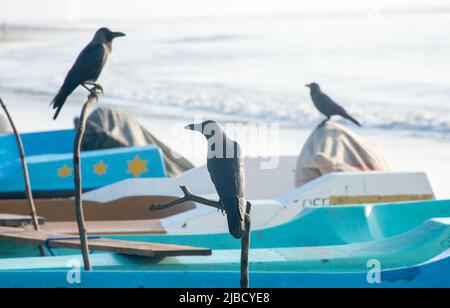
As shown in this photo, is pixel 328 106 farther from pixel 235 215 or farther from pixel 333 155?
pixel 235 215

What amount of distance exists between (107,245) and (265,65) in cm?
2244

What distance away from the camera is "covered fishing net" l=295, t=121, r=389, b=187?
28.5 ft

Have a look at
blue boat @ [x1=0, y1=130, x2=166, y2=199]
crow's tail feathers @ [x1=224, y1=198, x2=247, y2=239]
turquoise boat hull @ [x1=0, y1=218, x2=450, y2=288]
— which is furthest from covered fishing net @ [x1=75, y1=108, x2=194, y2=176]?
crow's tail feathers @ [x1=224, y1=198, x2=247, y2=239]

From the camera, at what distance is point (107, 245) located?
6.18 m

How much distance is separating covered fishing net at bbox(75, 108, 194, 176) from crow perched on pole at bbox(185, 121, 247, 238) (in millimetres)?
6303

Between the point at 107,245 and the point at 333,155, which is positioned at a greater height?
the point at 333,155

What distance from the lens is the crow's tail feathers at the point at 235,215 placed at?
408 centimetres

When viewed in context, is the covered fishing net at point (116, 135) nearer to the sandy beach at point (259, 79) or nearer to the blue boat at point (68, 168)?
the blue boat at point (68, 168)

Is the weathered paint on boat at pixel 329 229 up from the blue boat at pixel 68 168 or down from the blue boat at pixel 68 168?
down

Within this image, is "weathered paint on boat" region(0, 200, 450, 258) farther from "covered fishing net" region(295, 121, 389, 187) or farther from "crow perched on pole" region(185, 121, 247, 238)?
Result: "crow perched on pole" region(185, 121, 247, 238)

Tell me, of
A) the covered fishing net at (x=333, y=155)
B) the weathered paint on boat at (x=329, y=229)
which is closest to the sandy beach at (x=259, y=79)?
the covered fishing net at (x=333, y=155)

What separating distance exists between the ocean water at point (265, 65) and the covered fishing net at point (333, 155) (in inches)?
340

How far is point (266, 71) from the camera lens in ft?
89.0

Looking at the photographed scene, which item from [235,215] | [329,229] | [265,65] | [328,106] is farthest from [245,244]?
[265,65]
